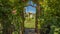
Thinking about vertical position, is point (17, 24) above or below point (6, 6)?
below

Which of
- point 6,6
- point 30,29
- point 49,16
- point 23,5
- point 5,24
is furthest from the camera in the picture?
point 30,29

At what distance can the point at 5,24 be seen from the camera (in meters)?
6.64

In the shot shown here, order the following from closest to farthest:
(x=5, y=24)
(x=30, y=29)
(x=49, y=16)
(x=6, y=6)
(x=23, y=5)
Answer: (x=49, y=16) < (x=6, y=6) < (x=5, y=24) < (x=23, y=5) < (x=30, y=29)

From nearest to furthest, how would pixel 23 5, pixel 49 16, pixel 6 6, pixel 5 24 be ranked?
pixel 49 16, pixel 6 6, pixel 5 24, pixel 23 5

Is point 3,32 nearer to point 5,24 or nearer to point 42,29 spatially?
point 5,24

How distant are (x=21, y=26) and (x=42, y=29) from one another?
0.81m

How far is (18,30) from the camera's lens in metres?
7.21

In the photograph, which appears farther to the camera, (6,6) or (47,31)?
(47,31)

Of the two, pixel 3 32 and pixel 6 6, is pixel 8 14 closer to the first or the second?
pixel 6 6

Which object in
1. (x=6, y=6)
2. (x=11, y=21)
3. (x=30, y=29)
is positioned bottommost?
(x=30, y=29)

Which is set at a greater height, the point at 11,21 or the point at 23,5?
the point at 23,5

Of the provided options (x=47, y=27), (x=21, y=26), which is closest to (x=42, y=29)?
(x=47, y=27)

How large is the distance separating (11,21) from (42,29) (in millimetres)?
1163

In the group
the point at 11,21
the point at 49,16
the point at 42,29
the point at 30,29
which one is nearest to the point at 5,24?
the point at 11,21
